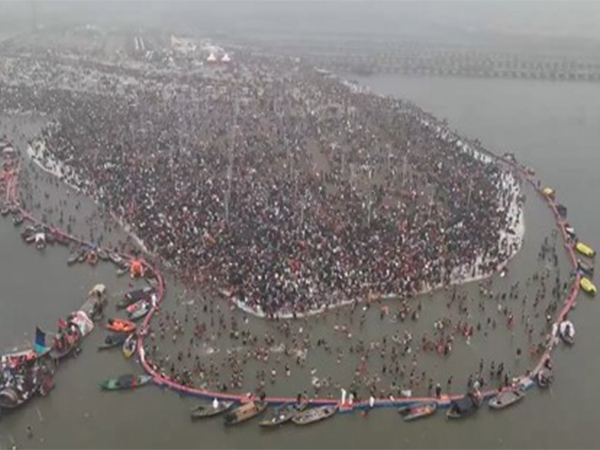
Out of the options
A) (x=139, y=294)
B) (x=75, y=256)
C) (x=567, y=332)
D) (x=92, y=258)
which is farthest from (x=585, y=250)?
(x=75, y=256)

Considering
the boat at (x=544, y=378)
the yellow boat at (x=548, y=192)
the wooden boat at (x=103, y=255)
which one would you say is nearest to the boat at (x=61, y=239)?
the wooden boat at (x=103, y=255)

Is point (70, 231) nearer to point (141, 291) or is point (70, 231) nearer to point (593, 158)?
point (141, 291)

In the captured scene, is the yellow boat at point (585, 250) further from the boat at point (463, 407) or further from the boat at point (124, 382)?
the boat at point (124, 382)

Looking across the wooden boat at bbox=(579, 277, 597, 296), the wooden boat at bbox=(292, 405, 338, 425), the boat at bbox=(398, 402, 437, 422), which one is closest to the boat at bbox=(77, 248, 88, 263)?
the wooden boat at bbox=(292, 405, 338, 425)

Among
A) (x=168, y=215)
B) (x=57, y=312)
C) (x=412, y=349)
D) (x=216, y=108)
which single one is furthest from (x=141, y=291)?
(x=216, y=108)

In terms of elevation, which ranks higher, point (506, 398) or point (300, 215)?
point (300, 215)

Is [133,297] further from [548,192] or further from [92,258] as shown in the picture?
[548,192]

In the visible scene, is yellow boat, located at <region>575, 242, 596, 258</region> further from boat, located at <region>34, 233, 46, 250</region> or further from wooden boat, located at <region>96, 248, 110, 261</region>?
boat, located at <region>34, 233, 46, 250</region>
